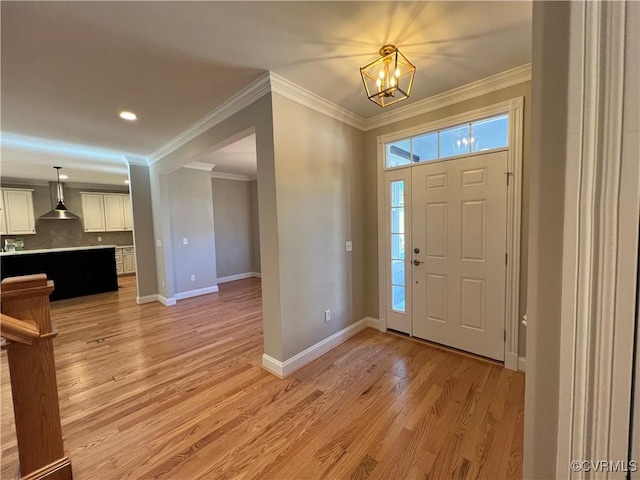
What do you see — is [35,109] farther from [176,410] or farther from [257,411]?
[257,411]

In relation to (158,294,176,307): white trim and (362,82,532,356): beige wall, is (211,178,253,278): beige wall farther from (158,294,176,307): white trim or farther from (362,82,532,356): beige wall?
(362,82,532,356): beige wall

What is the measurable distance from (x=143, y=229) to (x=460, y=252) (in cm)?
512

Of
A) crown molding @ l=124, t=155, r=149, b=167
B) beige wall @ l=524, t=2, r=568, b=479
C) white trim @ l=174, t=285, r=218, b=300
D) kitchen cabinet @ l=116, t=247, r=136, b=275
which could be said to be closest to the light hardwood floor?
beige wall @ l=524, t=2, r=568, b=479

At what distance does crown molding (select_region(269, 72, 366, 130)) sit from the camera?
7.34 ft

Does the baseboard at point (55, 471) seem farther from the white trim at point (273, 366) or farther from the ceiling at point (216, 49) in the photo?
the ceiling at point (216, 49)

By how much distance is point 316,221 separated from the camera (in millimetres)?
2689

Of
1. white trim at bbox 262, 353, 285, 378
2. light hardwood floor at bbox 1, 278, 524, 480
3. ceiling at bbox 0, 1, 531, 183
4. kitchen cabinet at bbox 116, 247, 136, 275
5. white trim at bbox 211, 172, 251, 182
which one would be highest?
white trim at bbox 211, 172, 251, 182

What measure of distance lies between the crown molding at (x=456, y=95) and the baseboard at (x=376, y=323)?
2.39 meters

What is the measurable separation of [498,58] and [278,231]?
7.27 ft

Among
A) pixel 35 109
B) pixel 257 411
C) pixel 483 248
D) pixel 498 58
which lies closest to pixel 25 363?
pixel 257 411

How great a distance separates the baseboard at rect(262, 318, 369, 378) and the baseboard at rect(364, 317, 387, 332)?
0.28 metres

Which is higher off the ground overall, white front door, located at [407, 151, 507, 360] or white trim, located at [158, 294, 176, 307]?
white front door, located at [407, 151, 507, 360]

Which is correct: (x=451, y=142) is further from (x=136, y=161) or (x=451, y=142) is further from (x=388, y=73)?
(x=136, y=161)

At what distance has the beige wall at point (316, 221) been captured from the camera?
2373 millimetres
